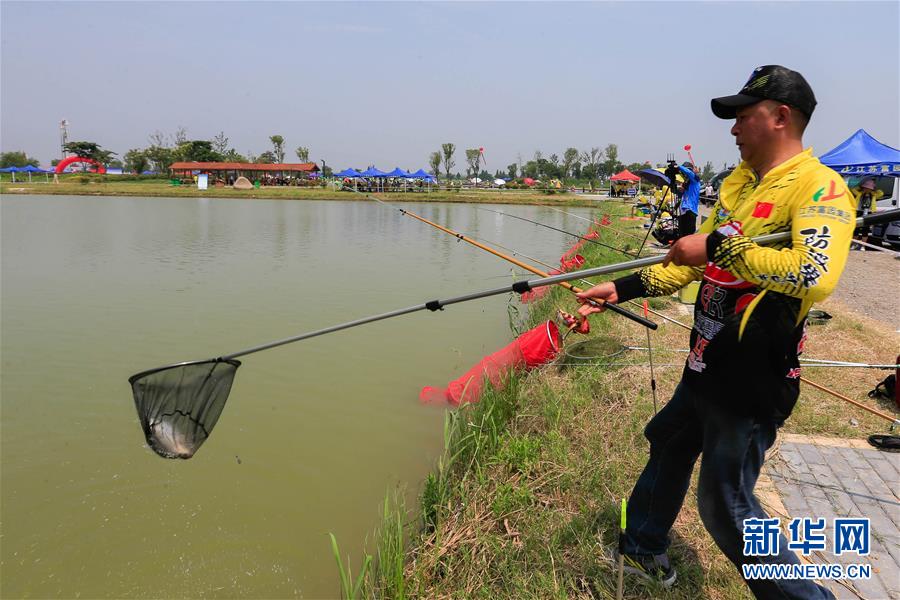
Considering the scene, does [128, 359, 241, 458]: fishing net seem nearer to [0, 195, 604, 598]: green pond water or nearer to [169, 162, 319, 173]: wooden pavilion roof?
[0, 195, 604, 598]: green pond water

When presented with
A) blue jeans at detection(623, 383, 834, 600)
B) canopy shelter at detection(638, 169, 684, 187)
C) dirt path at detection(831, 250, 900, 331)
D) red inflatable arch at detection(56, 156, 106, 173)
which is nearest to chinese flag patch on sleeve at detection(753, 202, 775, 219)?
blue jeans at detection(623, 383, 834, 600)

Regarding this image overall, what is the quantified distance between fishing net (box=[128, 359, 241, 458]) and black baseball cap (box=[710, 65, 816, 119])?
8.50 ft

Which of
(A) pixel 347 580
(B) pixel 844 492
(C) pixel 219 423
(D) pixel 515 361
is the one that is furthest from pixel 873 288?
(C) pixel 219 423

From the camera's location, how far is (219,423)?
4496 mm

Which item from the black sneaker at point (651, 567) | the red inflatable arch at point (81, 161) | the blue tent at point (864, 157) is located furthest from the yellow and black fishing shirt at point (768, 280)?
the red inflatable arch at point (81, 161)

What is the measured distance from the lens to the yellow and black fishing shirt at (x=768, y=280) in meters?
1.46

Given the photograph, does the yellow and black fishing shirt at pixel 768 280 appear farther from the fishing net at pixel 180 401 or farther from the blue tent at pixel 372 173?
the blue tent at pixel 372 173

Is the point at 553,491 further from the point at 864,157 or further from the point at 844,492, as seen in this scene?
the point at 864,157

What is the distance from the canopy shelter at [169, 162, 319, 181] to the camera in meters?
51.7

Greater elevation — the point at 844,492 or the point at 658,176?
the point at 658,176

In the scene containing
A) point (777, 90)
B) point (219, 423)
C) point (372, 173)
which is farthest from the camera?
point (372, 173)

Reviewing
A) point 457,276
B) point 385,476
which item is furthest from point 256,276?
point 385,476

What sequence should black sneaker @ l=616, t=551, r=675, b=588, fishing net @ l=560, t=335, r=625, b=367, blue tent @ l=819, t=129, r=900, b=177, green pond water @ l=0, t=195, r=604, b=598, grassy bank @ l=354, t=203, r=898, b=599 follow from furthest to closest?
blue tent @ l=819, t=129, r=900, b=177
fishing net @ l=560, t=335, r=625, b=367
green pond water @ l=0, t=195, r=604, b=598
grassy bank @ l=354, t=203, r=898, b=599
black sneaker @ l=616, t=551, r=675, b=588

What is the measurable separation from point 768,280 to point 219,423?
14.1 ft
